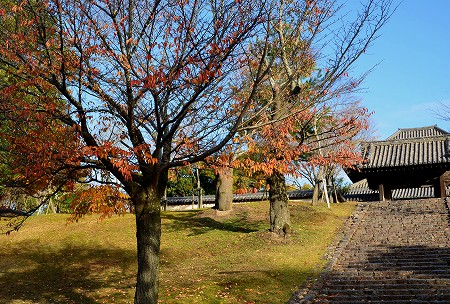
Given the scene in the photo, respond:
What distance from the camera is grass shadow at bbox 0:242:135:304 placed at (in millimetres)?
12797

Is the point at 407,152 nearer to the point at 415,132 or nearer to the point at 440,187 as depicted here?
the point at 440,187

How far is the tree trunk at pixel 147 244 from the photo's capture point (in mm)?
9641

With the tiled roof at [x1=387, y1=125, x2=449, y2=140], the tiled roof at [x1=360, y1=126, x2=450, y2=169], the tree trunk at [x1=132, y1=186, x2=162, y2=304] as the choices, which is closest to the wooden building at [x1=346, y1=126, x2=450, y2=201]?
the tiled roof at [x1=360, y1=126, x2=450, y2=169]

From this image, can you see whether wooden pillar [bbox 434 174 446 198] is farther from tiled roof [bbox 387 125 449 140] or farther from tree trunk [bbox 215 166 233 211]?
tiled roof [bbox 387 125 449 140]

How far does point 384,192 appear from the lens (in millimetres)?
27875

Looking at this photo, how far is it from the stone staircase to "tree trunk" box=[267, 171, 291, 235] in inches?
88.8

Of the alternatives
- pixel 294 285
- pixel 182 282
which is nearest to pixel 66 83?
pixel 182 282

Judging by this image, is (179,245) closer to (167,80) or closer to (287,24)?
(287,24)

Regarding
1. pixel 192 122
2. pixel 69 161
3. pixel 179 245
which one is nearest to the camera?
pixel 69 161

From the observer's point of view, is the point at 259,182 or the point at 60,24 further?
the point at 259,182

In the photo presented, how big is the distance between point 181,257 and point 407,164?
1378cm

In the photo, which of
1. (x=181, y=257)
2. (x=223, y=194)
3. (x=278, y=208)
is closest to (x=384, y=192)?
(x=223, y=194)

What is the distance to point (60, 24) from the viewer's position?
8.80m

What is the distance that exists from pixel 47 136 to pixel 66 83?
108 cm
